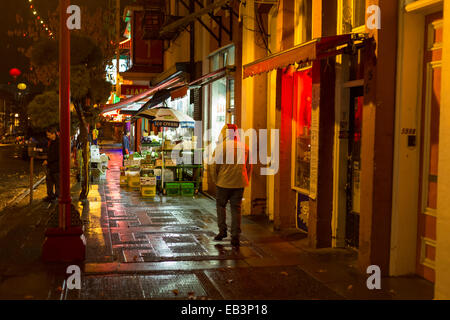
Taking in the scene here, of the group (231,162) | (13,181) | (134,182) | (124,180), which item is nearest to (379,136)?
(231,162)

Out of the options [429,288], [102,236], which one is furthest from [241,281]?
[102,236]

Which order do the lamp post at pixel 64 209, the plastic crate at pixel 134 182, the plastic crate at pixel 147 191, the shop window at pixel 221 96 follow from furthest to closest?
the plastic crate at pixel 134 182 → the plastic crate at pixel 147 191 → the shop window at pixel 221 96 → the lamp post at pixel 64 209

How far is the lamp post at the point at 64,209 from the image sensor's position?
23.8 feet

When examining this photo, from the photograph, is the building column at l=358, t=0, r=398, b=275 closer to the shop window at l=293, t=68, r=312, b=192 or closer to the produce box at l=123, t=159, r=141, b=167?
the shop window at l=293, t=68, r=312, b=192

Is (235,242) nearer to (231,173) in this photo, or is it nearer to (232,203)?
(232,203)

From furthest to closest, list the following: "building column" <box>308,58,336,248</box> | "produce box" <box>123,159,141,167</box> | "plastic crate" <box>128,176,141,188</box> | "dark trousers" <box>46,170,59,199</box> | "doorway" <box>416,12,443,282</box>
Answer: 1. "produce box" <box>123,159,141,167</box>
2. "plastic crate" <box>128,176,141,188</box>
3. "dark trousers" <box>46,170,59,199</box>
4. "building column" <box>308,58,336,248</box>
5. "doorway" <box>416,12,443,282</box>

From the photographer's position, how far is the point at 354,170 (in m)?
8.02

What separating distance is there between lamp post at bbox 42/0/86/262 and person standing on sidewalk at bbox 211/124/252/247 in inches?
95.3

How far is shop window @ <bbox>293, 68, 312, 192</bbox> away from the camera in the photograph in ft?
31.0

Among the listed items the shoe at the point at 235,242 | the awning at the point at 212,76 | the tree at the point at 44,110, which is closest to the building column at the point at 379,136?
the shoe at the point at 235,242

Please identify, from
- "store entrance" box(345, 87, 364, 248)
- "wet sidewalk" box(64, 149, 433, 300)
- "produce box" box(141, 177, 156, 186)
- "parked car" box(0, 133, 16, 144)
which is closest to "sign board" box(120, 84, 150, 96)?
"produce box" box(141, 177, 156, 186)

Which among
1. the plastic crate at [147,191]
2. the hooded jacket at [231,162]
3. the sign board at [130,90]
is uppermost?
the sign board at [130,90]

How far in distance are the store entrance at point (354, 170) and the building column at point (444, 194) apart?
2.57 metres

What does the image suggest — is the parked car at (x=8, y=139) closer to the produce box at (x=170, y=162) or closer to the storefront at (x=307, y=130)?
the produce box at (x=170, y=162)
